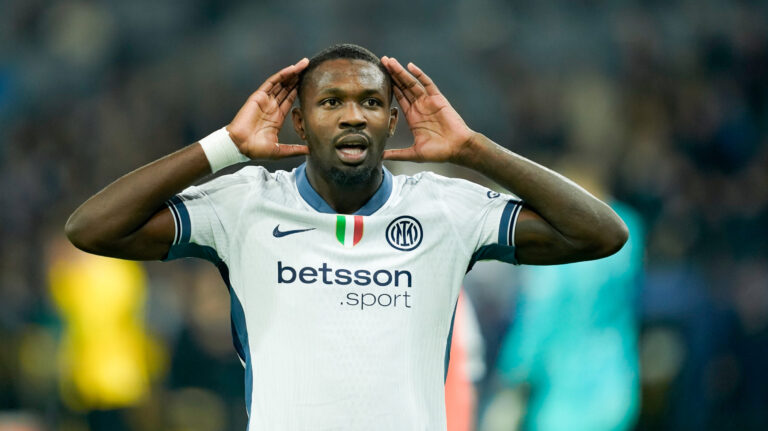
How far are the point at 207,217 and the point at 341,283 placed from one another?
48 cm

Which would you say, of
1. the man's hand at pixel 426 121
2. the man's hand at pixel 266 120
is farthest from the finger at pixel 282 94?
the man's hand at pixel 426 121

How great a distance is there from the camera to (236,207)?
134 inches

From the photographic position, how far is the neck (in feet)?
11.3

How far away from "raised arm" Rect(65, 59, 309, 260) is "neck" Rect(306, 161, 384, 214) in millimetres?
105

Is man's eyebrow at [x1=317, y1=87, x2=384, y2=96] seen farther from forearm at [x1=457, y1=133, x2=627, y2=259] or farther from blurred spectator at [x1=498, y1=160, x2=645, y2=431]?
blurred spectator at [x1=498, y1=160, x2=645, y2=431]

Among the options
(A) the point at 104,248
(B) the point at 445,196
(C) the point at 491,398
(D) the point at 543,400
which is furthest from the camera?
(C) the point at 491,398

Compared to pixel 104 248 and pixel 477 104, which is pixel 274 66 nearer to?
pixel 477 104

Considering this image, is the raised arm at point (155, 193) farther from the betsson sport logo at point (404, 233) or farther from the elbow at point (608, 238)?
the elbow at point (608, 238)

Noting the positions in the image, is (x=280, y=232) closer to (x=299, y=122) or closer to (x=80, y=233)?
(x=299, y=122)

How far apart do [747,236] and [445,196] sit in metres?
6.15

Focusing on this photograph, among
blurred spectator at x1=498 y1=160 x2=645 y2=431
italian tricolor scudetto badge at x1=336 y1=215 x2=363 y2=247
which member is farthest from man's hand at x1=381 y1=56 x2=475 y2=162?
blurred spectator at x1=498 y1=160 x2=645 y2=431

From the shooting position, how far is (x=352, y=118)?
10.9 ft

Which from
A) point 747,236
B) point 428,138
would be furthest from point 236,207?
point 747,236

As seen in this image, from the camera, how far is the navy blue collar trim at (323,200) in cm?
346
